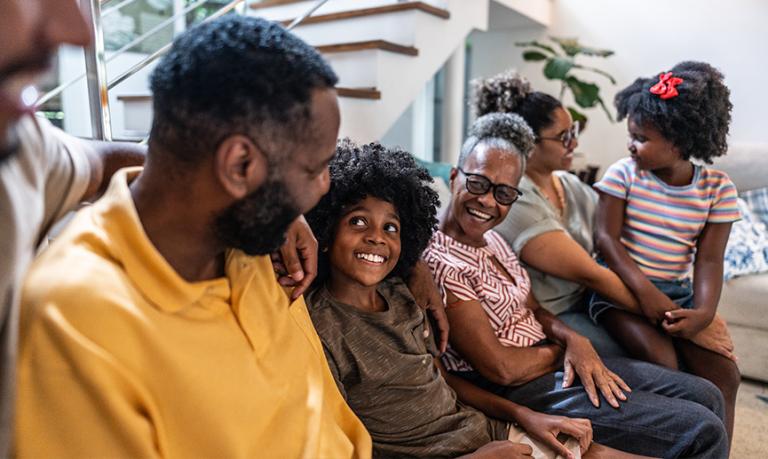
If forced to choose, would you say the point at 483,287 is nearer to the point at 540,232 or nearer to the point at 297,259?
the point at 540,232

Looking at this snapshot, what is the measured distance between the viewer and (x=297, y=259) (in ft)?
3.16

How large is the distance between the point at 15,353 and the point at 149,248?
0.56 feet

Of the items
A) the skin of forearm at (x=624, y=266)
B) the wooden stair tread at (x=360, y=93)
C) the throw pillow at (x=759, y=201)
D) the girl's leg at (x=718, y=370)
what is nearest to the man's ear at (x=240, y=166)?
the skin of forearm at (x=624, y=266)

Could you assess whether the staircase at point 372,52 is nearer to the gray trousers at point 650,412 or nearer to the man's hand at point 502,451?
the gray trousers at point 650,412

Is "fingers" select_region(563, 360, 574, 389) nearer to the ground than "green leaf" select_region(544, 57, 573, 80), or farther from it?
nearer to the ground

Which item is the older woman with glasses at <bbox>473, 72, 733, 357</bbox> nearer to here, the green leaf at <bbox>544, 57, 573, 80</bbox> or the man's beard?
the man's beard

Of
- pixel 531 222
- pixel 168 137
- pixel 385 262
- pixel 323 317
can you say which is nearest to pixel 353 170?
pixel 385 262

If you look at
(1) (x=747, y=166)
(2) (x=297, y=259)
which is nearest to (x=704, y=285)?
(2) (x=297, y=259)

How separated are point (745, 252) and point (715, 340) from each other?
1.08 metres

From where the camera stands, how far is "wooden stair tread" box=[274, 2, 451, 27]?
260cm

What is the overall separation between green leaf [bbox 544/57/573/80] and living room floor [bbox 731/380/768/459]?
1.90 m

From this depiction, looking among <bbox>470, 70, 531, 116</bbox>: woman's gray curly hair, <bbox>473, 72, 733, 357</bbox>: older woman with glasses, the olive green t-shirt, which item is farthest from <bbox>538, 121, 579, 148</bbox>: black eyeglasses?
the olive green t-shirt

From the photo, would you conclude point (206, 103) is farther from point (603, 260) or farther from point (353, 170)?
point (603, 260)

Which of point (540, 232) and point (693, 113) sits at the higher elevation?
point (693, 113)
